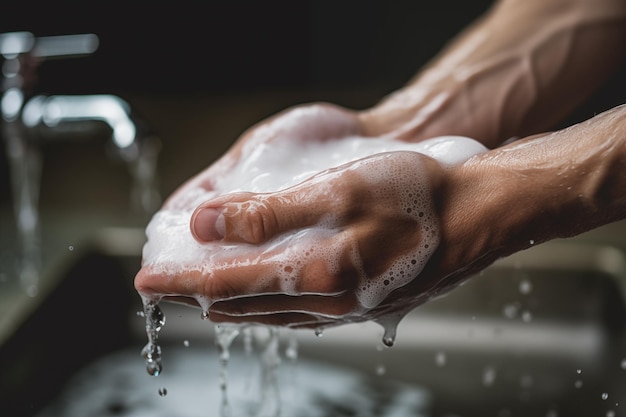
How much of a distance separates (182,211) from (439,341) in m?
0.54

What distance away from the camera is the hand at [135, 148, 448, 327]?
0.53 meters

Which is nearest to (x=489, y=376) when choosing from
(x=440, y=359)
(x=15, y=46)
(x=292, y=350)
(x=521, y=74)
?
(x=440, y=359)

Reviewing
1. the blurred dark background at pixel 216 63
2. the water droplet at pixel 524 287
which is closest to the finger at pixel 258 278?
the water droplet at pixel 524 287

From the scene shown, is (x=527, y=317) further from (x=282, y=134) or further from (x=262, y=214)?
(x=262, y=214)

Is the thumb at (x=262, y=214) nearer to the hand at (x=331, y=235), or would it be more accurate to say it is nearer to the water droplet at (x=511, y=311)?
the hand at (x=331, y=235)

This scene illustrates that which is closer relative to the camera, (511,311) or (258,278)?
(258,278)

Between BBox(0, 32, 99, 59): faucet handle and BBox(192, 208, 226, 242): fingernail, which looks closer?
BBox(192, 208, 226, 242): fingernail

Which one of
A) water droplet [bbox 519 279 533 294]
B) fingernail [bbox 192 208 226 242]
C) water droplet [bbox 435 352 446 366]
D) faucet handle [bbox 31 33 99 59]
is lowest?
water droplet [bbox 435 352 446 366]

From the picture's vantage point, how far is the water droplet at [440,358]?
1.05 meters

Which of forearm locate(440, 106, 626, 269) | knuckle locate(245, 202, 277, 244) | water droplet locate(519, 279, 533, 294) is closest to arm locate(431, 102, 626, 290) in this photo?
forearm locate(440, 106, 626, 269)

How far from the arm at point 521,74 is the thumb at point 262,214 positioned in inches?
12.0

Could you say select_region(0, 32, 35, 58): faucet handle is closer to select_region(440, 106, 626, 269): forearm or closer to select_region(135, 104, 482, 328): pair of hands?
select_region(135, 104, 482, 328): pair of hands

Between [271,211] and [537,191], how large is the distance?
0.19 meters

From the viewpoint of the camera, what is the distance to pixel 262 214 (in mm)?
533
